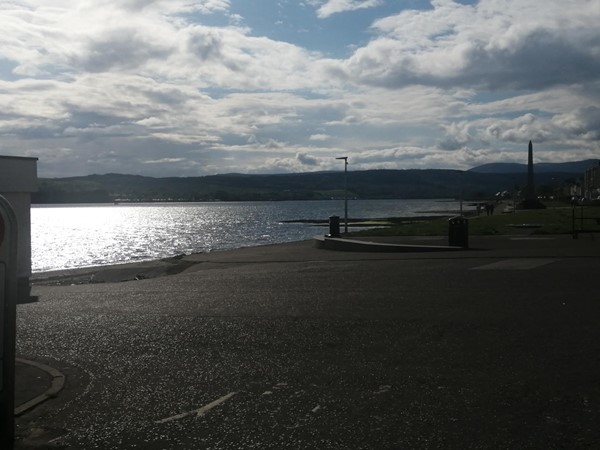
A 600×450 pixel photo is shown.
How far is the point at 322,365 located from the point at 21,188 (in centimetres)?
647

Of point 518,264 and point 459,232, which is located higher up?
point 459,232

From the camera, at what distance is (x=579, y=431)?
614 cm

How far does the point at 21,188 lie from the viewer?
496 inches

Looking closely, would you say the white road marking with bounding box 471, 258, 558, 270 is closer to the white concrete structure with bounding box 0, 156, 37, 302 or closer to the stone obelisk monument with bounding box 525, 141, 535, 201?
the white concrete structure with bounding box 0, 156, 37, 302

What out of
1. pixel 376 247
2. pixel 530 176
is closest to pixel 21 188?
pixel 376 247

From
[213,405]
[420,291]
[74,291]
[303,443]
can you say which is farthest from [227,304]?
[303,443]

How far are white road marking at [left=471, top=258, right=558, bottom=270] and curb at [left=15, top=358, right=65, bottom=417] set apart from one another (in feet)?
43.3

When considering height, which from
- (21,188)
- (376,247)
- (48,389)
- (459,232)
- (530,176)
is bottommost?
(48,389)

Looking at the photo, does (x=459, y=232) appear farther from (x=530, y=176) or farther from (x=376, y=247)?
(x=530, y=176)

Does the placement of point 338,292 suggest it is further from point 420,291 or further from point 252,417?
point 252,417

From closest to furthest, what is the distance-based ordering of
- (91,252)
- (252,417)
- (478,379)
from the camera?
1. (252,417)
2. (478,379)
3. (91,252)

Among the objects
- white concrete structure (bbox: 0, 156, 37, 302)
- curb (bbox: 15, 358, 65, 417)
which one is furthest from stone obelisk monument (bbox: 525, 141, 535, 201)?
curb (bbox: 15, 358, 65, 417)

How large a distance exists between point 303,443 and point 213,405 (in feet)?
4.66

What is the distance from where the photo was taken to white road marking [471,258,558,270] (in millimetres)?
19898
